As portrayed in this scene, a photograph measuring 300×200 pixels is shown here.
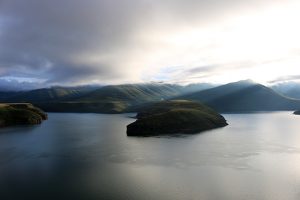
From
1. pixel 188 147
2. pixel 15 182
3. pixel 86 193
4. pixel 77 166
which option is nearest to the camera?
pixel 86 193

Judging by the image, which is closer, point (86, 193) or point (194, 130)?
point (86, 193)

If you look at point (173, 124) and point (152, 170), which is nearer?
point (152, 170)

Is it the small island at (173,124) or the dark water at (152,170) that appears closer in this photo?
the dark water at (152,170)

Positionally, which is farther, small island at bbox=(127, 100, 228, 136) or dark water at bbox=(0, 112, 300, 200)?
small island at bbox=(127, 100, 228, 136)

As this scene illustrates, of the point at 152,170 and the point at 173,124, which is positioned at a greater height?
the point at 173,124

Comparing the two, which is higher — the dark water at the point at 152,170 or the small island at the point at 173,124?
the small island at the point at 173,124

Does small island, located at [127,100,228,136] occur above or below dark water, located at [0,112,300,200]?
above

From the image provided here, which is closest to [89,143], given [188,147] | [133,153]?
[133,153]

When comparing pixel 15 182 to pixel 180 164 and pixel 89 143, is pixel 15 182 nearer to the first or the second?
pixel 180 164
